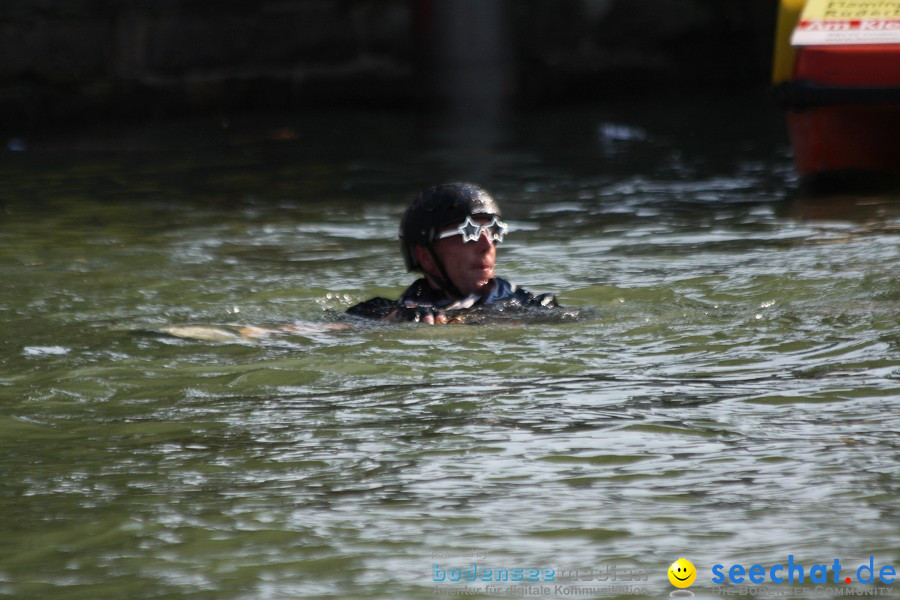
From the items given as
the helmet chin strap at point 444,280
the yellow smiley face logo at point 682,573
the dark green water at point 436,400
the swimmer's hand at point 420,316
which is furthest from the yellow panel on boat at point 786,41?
the yellow smiley face logo at point 682,573

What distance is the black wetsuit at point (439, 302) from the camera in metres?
6.75

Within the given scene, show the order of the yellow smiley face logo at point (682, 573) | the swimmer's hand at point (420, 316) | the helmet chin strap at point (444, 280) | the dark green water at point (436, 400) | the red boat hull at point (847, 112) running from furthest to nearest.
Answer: the red boat hull at point (847, 112) → the helmet chin strap at point (444, 280) → the swimmer's hand at point (420, 316) → the dark green water at point (436, 400) → the yellow smiley face logo at point (682, 573)

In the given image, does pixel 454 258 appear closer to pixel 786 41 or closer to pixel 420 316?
pixel 420 316

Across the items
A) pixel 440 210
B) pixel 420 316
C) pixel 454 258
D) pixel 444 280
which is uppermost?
pixel 440 210

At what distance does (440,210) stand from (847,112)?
14.9ft

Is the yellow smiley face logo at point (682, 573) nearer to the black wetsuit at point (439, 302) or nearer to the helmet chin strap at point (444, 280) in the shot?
the black wetsuit at point (439, 302)

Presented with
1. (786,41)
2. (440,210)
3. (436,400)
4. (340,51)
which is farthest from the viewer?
(340,51)

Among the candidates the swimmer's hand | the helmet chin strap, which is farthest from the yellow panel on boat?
the swimmer's hand

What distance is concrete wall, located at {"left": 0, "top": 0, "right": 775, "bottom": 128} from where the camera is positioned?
1666 centimetres

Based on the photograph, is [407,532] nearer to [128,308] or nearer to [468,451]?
[468,451]

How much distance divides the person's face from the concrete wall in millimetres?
9718

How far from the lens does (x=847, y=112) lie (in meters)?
10.3

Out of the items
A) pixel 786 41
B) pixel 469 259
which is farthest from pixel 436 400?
pixel 786 41

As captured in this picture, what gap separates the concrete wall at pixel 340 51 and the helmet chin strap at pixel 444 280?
9654mm
